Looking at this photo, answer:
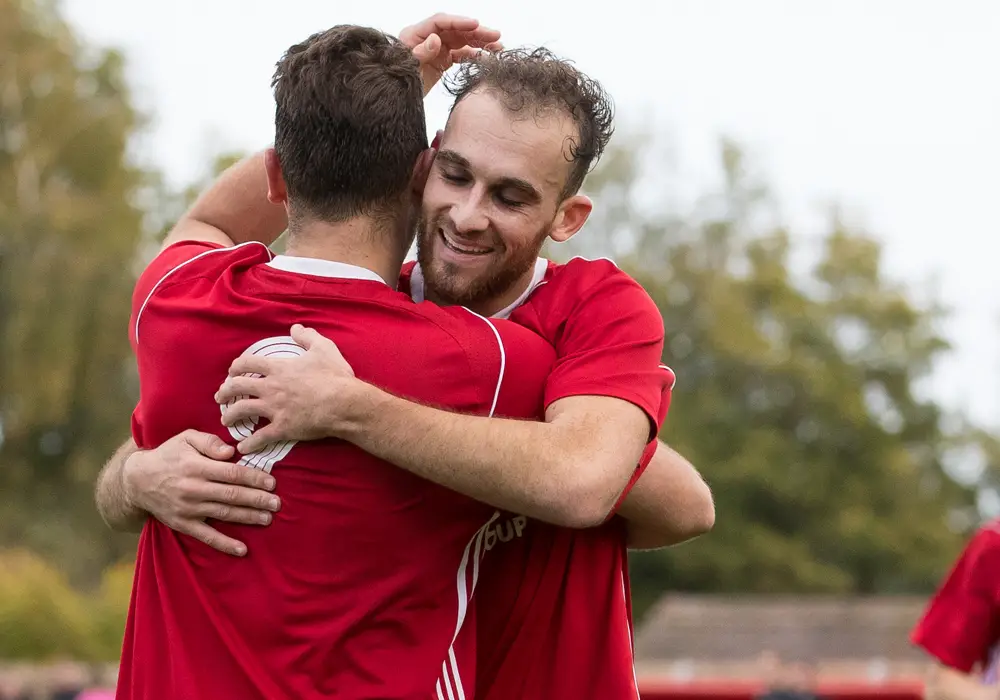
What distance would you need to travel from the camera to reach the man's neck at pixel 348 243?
3244mm

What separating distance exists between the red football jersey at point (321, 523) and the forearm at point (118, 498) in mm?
353

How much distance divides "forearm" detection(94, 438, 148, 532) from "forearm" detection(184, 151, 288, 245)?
695 mm

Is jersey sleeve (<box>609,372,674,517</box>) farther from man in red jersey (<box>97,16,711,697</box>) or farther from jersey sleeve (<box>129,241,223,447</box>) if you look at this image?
jersey sleeve (<box>129,241,223,447</box>)

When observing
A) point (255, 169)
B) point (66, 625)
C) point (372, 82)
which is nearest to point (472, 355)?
point (372, 82)

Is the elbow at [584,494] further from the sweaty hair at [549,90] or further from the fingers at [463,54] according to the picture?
the fingers at [463,54]

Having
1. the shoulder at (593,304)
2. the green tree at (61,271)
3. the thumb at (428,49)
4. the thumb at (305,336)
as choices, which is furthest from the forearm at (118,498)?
the green tree at (61,271)

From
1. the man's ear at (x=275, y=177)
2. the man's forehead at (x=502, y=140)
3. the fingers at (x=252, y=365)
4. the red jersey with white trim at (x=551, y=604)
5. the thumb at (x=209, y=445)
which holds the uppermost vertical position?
the man's forehead at (x=502, y=140)

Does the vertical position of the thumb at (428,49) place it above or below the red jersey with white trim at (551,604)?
above

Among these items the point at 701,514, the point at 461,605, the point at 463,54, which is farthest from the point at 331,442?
the point at 463,54

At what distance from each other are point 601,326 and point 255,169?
4.09ft

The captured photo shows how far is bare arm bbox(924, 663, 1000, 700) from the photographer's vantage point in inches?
225

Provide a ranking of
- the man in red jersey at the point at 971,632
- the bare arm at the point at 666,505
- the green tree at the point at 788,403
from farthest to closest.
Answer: the green tree at the point at 788,403, the man in red jersey at the point at 971,632, the bare arm at the point at 666,505

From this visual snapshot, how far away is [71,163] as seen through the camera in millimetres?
35188

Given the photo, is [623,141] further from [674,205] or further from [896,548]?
[896,548]
